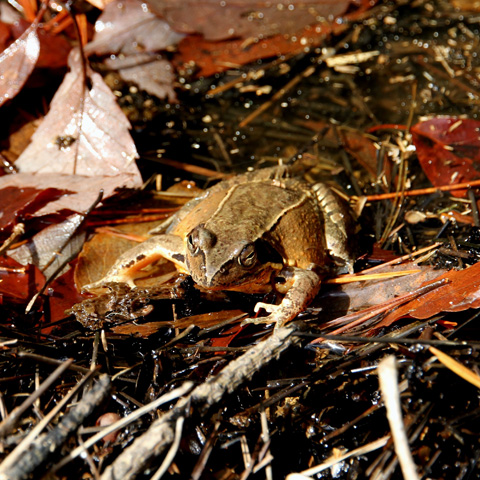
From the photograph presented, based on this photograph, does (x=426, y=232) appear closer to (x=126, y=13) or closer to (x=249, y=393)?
(x=249, y=393)

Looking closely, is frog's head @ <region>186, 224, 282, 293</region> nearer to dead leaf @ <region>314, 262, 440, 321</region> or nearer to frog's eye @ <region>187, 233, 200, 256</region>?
frog's eye @ <region>187, 233, 200, 256</region>

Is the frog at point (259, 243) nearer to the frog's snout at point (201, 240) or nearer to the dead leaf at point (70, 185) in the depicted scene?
the frog's snout at point (201, 240)

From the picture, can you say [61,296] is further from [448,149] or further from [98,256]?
[448,149]

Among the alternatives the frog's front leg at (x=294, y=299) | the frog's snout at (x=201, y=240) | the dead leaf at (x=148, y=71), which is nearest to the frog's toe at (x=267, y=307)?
the frog's front leg at (x=294, y=299)

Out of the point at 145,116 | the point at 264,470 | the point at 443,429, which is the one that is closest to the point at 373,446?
the point at 443,429

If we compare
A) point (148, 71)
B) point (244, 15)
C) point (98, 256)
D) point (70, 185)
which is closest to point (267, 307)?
point (98, 256)
